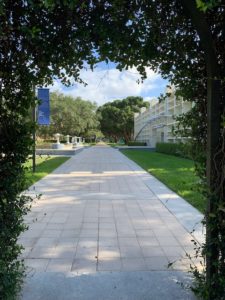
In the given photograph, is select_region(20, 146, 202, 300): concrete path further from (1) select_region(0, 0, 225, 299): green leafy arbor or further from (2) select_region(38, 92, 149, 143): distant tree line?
(2) select_region(38, 92, 149, 143): distant tree line

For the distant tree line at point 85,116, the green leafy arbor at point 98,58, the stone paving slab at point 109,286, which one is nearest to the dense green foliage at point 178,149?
the green leafy arbor at point 98,58

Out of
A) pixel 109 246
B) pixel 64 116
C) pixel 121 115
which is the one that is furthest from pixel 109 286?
pixel 121 115

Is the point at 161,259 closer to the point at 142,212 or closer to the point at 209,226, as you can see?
the point at 209,226

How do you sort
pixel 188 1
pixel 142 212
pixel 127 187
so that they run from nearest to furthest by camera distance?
1. pixel 188 1
2. pixel 142 212
3. pixel 127 187

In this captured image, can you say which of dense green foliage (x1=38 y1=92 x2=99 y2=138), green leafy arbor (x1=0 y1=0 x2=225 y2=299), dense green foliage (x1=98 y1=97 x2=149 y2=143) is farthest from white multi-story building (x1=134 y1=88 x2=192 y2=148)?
green leafy arbor (x1=0 y1=0 x2=225 y2=299)

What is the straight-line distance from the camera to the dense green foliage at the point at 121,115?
3164 inches

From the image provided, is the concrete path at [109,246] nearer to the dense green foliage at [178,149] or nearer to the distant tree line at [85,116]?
the dense green foliage at [178,149]

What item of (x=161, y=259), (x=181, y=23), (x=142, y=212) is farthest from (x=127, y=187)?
(x=181, y=23)

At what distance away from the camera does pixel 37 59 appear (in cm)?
313

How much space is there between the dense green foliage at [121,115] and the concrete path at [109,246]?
70.3 m

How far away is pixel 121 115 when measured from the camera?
8144 cm

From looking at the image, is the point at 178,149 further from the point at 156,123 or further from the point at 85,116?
the point at 85,116

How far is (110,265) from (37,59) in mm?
2627

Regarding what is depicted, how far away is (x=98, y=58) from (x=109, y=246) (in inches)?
117
